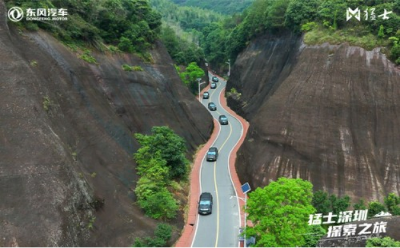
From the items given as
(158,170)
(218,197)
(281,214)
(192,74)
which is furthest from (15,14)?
(192,74)

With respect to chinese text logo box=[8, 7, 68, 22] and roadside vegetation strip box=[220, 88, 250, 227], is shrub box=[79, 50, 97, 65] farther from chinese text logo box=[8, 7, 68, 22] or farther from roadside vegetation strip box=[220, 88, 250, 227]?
roadside vegetation strip box=[220, 88, 250, 227]

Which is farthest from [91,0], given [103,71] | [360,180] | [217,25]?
[217,25]

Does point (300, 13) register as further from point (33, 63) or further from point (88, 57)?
point (33, 63)

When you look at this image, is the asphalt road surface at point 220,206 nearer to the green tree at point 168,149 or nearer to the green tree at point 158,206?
the green tree at point 158,206

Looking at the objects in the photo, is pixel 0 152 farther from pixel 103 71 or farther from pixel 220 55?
pixel 220 55

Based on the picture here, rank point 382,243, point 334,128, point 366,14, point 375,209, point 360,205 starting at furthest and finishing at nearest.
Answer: point 366,14, point 334,128, point 360,205, point 375,209, point 382,243

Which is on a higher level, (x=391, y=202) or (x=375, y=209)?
(x=391, y=202)

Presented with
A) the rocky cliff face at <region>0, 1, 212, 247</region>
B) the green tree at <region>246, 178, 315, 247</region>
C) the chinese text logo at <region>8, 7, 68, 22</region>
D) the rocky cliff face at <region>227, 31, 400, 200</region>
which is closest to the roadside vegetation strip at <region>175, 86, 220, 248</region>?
the rocky cliff face at <region>0, 1, 212, 247</region>
